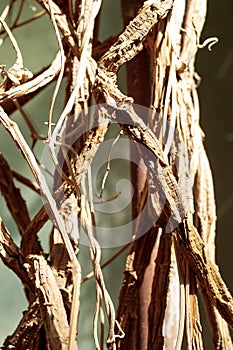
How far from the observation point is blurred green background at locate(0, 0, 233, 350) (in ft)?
2.66

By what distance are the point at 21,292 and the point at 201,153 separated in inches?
16.4

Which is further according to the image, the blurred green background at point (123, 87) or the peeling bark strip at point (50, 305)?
the blurred green background at point (123, 87)

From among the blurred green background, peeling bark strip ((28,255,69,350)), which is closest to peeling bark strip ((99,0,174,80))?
peeling bark strip ((28,255,69,350))

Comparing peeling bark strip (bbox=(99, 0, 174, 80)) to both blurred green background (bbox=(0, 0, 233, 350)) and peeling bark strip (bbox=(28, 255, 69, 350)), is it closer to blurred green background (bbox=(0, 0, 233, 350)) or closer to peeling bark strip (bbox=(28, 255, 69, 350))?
peeling bark strip (bbox=(28, 255, 69, 350))

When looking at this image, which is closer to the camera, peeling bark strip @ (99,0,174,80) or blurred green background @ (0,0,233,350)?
peeling bark strip @ (99,0,174,80)

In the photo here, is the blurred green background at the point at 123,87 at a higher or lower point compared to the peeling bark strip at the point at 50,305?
higher

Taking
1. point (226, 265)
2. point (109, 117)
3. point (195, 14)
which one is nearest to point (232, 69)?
point (226, 265)

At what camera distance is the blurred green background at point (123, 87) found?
812mm

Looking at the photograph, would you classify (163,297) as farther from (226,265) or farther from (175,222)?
(226,265)

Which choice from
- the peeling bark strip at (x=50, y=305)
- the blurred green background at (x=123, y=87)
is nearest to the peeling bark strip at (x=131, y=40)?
the peeling bark strip at (x=50, y=305)

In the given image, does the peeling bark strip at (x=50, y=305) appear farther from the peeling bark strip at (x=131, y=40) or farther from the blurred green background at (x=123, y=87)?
the blurred green background at (x=123, y=87)

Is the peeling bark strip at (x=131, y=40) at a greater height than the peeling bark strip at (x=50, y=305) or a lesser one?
greater

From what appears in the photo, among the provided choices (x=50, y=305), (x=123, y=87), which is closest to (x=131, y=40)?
(x=50, y=305)

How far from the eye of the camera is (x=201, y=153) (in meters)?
0.51
